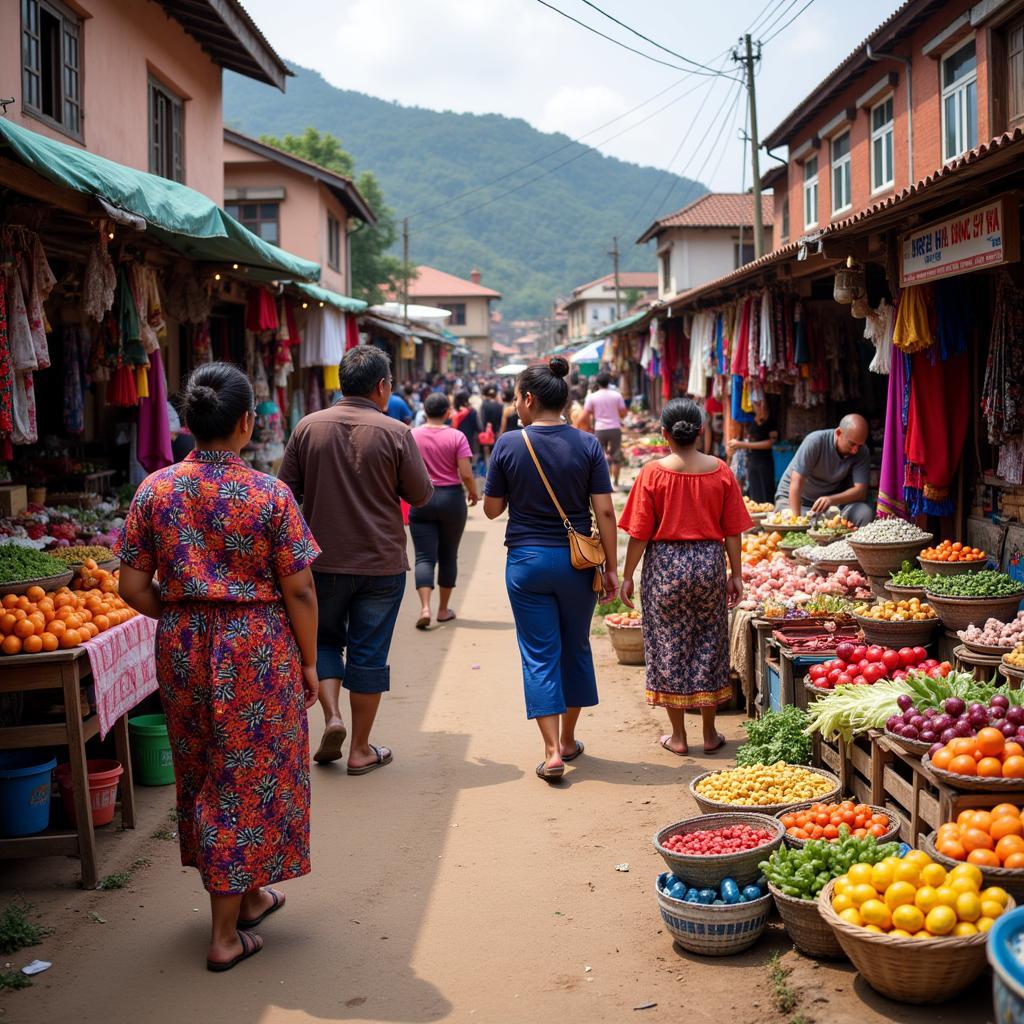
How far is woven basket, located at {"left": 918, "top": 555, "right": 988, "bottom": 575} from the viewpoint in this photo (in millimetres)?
6863

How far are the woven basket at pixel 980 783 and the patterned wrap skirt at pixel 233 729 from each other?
2.37 m

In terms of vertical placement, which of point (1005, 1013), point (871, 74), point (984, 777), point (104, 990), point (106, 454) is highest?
point (871, 74)

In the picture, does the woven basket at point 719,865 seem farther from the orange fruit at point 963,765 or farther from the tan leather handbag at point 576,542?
the tan leather handbag at point 576,542

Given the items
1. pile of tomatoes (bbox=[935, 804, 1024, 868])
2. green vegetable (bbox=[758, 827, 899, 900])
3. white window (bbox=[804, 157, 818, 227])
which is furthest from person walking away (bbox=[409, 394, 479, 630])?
white window (bbox=[804, 157, 818, 227])

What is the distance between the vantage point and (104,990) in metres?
3.91

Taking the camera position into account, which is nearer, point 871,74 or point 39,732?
point 39,732

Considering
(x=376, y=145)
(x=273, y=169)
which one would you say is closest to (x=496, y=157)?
(x=376, y=145)

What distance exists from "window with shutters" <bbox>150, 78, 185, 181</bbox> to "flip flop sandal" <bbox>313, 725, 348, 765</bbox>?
9.28 metres

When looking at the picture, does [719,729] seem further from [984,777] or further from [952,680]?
[984,777]

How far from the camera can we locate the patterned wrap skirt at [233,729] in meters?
3.89

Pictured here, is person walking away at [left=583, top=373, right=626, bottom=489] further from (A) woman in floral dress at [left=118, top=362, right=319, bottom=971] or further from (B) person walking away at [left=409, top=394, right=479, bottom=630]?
(A) woman in floral dress at [left=118, top=362, right=319, bottom=971]

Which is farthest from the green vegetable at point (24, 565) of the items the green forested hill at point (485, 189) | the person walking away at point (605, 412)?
the green forested hill at point (485, 189)

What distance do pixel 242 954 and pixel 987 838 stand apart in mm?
2666

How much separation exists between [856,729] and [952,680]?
0.53 m
